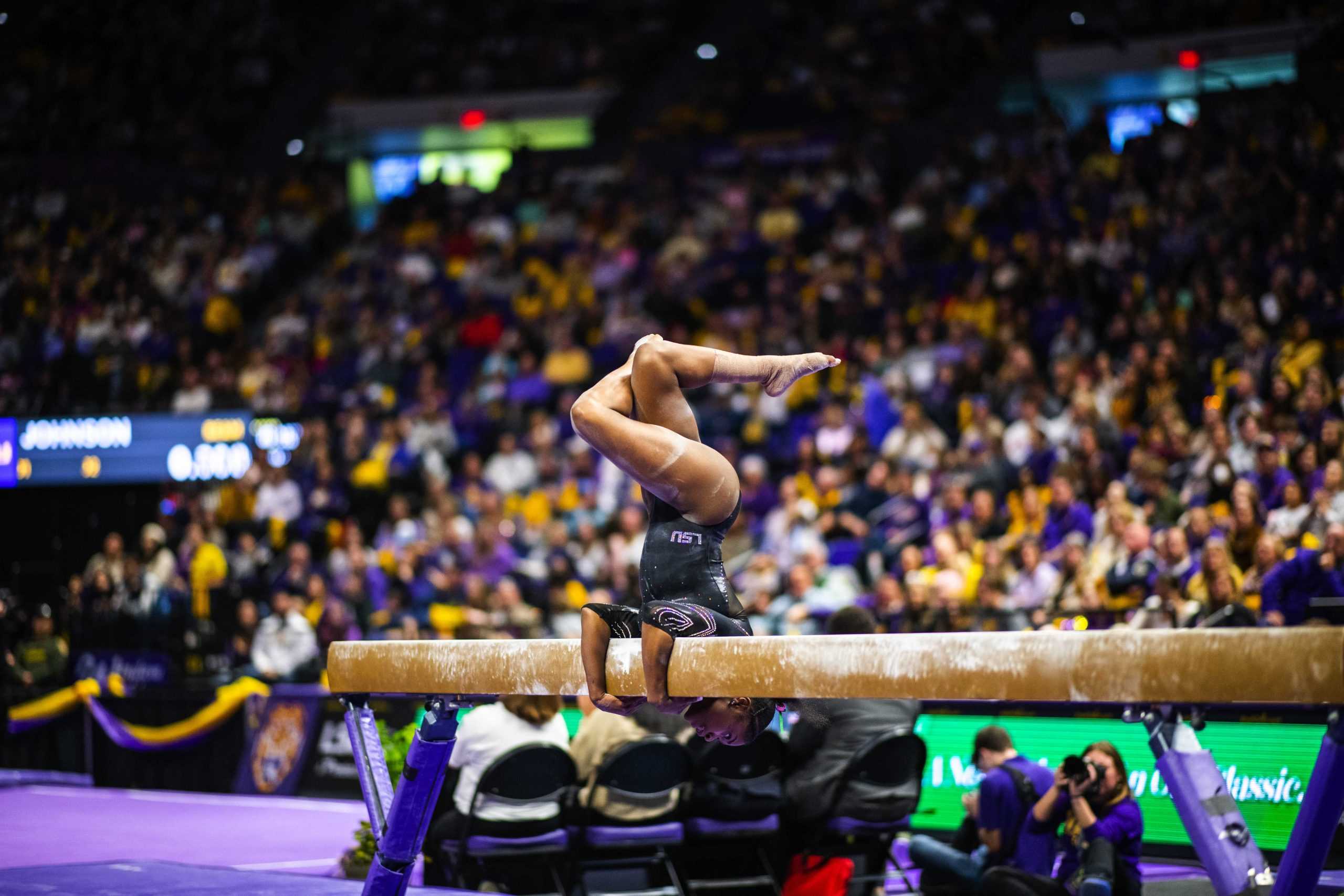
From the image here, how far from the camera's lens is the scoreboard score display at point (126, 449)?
46.0ft

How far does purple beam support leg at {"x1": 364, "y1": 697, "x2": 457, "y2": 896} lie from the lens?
16.9ft

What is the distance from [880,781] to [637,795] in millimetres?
1163

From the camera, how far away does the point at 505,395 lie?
51.6ft

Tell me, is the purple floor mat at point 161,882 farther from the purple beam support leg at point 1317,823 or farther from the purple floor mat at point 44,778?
the purple floor mat at point 44,778

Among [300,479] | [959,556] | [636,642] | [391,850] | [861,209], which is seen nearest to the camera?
[636,642]

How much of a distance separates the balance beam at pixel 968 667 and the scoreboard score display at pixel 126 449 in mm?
10445

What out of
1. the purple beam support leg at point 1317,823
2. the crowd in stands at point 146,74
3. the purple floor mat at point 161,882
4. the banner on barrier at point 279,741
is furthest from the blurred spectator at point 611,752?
the crowd in stands at point 146,74

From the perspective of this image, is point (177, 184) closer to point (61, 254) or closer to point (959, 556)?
point (61, 254)

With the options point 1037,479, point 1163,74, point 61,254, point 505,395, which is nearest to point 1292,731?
point 1037,479

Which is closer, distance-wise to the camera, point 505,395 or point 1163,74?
point 505,395

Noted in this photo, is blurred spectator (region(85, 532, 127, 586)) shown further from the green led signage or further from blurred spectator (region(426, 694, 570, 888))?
the green led signage

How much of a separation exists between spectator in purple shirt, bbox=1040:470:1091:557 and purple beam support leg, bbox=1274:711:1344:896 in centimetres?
686

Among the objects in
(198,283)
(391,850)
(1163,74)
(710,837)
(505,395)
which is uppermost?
(1163,74)

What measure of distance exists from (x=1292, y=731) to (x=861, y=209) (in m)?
10.2
